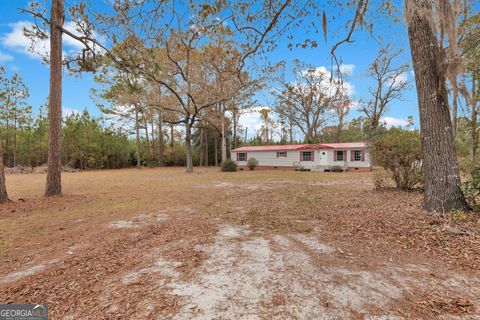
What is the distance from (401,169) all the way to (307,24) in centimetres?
541

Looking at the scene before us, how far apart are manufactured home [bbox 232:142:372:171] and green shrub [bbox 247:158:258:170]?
0.34 metres

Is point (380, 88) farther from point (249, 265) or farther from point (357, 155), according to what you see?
point (249, 265)

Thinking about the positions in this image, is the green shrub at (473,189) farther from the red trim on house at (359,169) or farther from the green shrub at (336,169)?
the red trim on house at (359,169)

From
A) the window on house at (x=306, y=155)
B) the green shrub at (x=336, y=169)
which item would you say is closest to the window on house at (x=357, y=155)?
→ the green shrub at (x=336, y=169)

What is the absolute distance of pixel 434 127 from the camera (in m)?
3.99

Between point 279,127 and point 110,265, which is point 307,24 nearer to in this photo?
point 110,265

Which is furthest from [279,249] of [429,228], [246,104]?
[246,104]

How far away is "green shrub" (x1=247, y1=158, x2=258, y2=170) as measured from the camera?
874 inches

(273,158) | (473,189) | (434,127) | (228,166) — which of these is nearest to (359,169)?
(273,158)

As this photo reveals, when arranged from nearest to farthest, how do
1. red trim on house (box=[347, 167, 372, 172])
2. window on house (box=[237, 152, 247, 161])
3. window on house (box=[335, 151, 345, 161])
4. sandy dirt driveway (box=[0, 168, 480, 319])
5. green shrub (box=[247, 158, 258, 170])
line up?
sandy dirt driveway (box=[0, 168, 480, 319]) < red trim on house (box=[347, 167, 372, 172]) < window on house (box=[335, 151, 345, 161]) < green shrub (box=[247, 158, 258, 170]) < window on house (box=[237, 152, 247, 161])

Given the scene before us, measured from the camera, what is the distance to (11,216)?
507 centimetres

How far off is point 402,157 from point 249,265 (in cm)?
637

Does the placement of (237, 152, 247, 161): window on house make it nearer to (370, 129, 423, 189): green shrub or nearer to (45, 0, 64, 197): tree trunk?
(370, 129, 423, 189): green shrub

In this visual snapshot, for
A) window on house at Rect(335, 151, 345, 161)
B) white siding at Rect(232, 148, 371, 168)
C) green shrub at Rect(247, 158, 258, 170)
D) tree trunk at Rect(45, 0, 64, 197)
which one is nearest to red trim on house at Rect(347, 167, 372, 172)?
white siding at Rect(232, 148, 371, 168)
